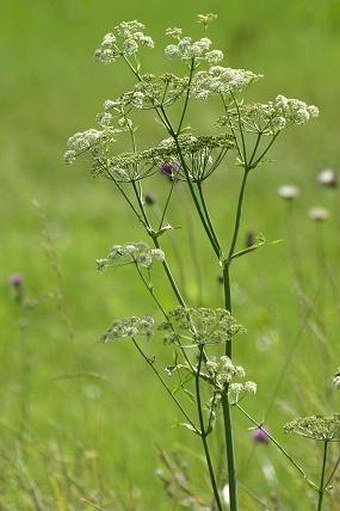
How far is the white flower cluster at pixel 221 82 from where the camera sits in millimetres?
1339

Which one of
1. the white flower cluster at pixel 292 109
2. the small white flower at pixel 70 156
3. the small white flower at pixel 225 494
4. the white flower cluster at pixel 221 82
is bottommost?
the small white flower at pixel 70 156

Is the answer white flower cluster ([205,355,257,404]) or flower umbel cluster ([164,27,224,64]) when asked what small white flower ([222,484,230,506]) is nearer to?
white flower cluster ([205,355,257,404])

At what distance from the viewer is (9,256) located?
730 cm

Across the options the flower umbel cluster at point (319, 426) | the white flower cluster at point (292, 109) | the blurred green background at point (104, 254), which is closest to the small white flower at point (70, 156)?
the white flower cluster at point (292, 109)

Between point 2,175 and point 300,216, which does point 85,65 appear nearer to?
point 2,175

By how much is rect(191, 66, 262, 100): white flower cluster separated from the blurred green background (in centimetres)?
107

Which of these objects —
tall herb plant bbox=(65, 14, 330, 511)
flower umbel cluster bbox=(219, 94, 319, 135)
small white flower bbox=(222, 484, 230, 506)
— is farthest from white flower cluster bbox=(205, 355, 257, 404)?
small white flower bbox=(222, 484, 230, 506)

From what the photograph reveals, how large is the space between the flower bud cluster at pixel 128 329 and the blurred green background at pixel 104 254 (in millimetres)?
974

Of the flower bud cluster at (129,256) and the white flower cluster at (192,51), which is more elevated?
the white flower cluster at (192,51)

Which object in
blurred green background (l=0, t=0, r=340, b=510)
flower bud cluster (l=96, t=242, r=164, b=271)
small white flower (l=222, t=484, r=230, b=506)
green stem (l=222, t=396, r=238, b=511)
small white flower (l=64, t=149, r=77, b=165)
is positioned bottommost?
green stem (l=222, t=396, r=238, b=511)

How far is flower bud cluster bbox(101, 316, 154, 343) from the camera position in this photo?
135 centimetres

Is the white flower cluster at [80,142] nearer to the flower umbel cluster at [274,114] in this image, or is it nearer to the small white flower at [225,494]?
the flower umbel cluster at [274,114]

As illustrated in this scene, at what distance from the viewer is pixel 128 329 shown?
1.36 metres

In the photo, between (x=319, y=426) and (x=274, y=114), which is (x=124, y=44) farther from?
(x=319, y=426)
